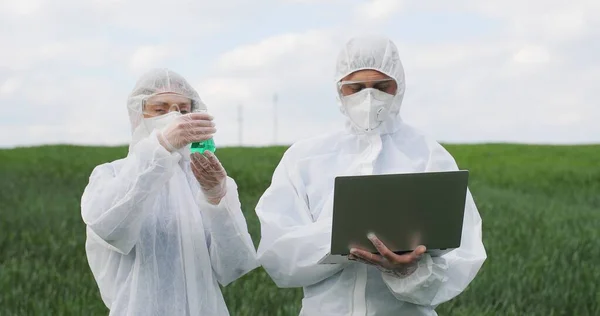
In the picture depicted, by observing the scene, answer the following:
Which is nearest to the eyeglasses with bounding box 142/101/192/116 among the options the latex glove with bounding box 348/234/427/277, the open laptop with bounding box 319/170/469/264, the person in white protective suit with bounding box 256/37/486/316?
the person in white protective suit with bounding box 256/37/486/316

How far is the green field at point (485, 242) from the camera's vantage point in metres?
7.89

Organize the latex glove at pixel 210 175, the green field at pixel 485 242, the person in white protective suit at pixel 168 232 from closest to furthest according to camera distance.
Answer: the latex glove at pixel 210 175 < the person in white protective suit at pixel 168 232 < the green field at pixel 485 242

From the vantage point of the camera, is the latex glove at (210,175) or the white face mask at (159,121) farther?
the white face mask at (159,121)

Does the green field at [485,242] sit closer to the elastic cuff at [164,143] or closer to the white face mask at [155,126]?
the white face mask at [155,126]

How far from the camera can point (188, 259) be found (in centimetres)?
422

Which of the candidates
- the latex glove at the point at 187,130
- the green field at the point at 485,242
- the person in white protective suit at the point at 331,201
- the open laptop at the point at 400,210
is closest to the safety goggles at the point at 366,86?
the person in white protective suit at the point at 331,201

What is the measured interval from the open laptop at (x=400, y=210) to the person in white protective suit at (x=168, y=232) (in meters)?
0.54

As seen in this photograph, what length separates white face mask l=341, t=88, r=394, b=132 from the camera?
4203mm

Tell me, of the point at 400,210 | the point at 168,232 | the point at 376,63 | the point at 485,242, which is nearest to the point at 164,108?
the point at 168,232

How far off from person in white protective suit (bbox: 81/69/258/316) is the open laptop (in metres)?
0.54

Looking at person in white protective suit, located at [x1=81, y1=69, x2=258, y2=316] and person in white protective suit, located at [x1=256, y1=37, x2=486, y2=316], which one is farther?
person in white protective suit, located at [x1=256, y1=37, x2=486, y2=316]

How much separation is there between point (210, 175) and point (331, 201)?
572mm

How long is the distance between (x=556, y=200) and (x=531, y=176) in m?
4.15

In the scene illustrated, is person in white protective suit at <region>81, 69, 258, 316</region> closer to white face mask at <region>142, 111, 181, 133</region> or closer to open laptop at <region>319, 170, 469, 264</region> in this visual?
white face mask at <region>142, 111, 181, 133</region>
